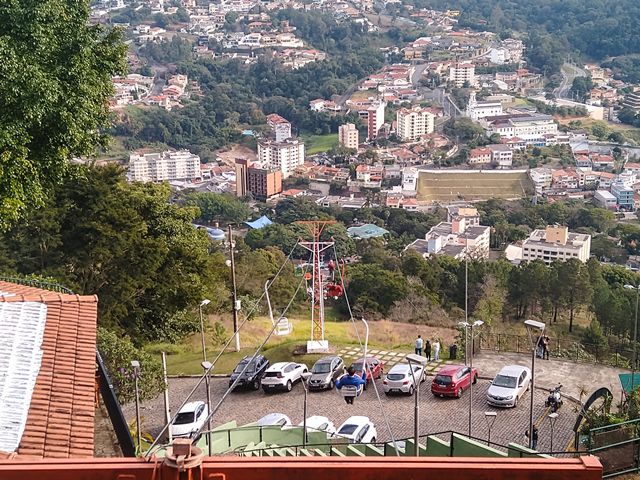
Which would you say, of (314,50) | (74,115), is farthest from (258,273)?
(314,50)

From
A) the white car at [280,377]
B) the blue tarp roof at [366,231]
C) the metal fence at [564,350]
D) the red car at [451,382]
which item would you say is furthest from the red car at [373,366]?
the blue tarp roof at [366,231]

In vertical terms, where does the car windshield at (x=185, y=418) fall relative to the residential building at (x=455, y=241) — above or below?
above

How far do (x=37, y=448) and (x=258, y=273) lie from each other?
49.5ft

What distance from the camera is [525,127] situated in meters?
69.1

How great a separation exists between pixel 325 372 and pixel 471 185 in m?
48.1

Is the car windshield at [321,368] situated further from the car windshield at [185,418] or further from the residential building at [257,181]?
the residential building at [257,181]

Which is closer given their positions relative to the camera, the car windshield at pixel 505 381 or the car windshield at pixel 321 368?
the car windshield at pixel 505 381

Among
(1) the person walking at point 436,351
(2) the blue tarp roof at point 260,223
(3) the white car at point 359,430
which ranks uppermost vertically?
(3) the white car at point 359,430

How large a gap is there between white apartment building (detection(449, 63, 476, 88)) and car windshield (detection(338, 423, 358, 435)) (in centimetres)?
7902

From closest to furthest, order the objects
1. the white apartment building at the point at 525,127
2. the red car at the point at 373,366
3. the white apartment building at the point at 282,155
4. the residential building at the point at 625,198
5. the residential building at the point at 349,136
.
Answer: the red car at the point at 373,366 < the residential building at the point at 625,198 < the white apartment building at the point at 282,155 < the residential building at the point at 349,136 < the white apartment building at the point at 525,127

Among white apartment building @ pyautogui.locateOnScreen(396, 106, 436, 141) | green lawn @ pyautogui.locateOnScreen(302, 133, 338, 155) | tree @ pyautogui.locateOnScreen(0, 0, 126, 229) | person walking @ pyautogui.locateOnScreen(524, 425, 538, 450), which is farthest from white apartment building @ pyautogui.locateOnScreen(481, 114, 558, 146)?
person walking @ pyautogui.locateOnScreen(524, 425, 538, 450)

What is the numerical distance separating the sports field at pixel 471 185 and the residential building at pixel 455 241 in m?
11.0

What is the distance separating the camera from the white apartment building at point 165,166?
197ft

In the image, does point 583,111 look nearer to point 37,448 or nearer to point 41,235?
point 41,235
